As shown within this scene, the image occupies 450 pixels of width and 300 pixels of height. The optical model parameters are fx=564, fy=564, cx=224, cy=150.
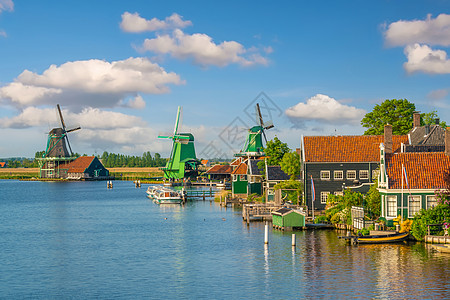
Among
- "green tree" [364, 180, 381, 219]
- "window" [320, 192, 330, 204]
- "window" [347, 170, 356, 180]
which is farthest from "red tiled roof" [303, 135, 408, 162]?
"green tree" [364, 180, 381, 219]

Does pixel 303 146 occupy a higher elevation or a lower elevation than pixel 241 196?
higher

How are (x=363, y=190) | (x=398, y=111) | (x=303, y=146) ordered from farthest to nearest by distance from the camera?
1. (x=398, y=111)
2. (x=303, y=146)
3. (x=363, y=190)

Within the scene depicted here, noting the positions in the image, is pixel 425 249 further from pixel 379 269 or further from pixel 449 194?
pixel 379 269

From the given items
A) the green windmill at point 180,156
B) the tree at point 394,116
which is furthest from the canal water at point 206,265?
the green windmill at point 180,156

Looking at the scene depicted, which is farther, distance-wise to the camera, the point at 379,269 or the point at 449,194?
the point at 449,194

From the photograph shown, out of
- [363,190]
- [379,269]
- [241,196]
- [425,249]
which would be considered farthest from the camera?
[241,196]

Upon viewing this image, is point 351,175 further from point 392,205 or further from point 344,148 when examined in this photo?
point 392,205

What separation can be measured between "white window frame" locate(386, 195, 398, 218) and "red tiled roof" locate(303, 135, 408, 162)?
14.8 meters

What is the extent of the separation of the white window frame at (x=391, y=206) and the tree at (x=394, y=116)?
3526 centimetres

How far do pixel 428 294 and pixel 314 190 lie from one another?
35047 mm

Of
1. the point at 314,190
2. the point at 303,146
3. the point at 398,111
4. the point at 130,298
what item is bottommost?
the point at 130,298

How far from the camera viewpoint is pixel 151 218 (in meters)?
81.5

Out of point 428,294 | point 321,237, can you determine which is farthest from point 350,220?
point 428,294

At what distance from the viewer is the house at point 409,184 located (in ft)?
171
